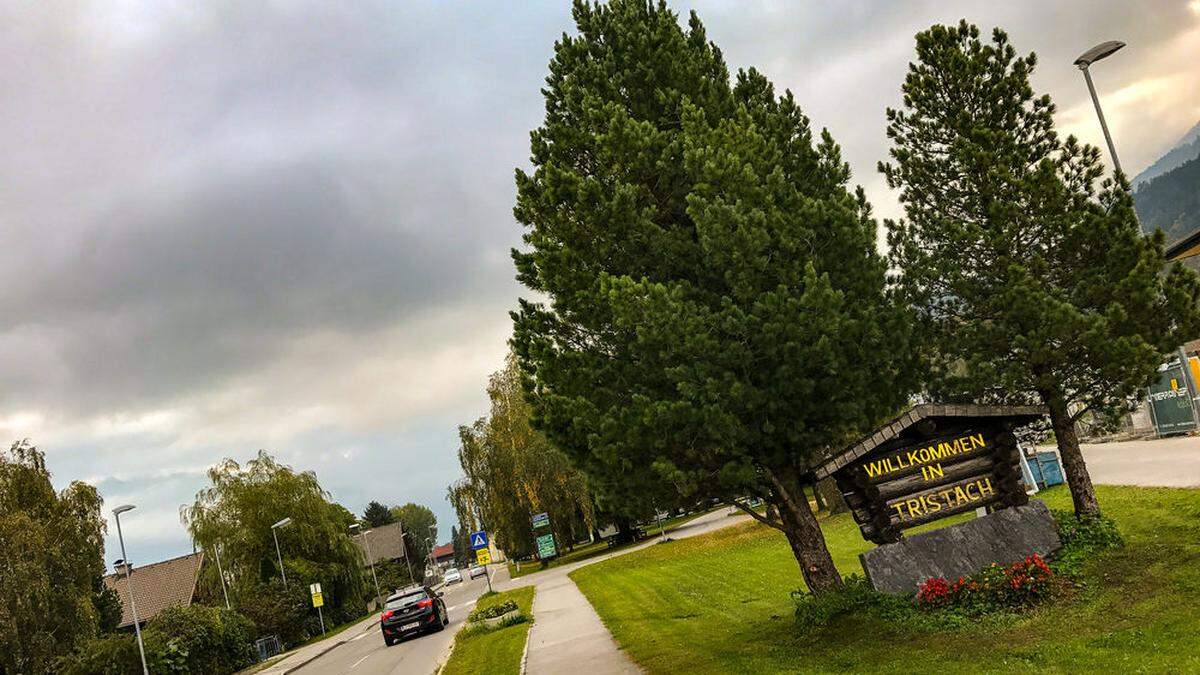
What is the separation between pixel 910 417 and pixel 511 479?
36.6 meters

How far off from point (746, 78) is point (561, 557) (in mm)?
51926

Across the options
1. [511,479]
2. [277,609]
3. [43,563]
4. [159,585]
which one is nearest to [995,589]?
[43,563]

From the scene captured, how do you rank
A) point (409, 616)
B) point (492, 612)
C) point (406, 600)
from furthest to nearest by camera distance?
point (406, 600) → point (409, 616) → point (492, 612)

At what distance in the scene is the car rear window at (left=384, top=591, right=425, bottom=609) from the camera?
30781 mm

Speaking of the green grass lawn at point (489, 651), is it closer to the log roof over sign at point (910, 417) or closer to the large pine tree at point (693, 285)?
the large pine tree at point (693, 285)

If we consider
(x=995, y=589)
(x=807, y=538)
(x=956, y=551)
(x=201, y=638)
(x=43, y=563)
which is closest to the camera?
(x=995, y=589)

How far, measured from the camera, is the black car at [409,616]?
30.5m

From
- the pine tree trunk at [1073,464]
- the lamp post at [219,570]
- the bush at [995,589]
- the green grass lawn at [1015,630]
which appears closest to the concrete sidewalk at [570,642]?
the green grass lawn at [1015,630]

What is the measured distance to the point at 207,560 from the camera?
47062 mm

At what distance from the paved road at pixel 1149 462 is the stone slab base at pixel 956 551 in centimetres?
703

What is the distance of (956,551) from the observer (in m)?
12.5

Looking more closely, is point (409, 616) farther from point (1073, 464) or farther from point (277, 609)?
point (1073, 464)

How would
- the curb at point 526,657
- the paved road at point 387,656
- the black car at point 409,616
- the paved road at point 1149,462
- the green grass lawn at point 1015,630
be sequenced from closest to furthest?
the green grass lawn at point 1015,630
the curb at point 526,657
the paved road at point 1149,462
the paved road at point 387,656
the black car at point 409,616

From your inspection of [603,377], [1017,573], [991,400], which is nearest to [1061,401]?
[991,400]
